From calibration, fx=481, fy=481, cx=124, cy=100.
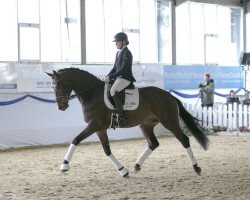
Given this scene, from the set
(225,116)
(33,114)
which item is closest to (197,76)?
(225,116)

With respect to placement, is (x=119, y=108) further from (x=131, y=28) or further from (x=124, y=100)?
(x=131, y=28)

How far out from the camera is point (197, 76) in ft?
56.0

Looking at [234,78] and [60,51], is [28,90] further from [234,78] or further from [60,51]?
[234,78]

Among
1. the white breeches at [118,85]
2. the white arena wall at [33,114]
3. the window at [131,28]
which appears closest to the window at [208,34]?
the window at [131,28]

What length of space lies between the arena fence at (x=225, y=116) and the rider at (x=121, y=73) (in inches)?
297

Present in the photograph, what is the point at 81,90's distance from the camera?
7.54m

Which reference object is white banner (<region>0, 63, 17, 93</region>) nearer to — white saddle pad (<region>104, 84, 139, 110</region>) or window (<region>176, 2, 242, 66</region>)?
white saddle pad (<region>104, 84, 139, 110</region>)

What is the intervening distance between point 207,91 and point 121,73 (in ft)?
27.2

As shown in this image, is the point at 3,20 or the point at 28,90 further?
the point at 3,20

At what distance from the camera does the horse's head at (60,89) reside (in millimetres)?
7457

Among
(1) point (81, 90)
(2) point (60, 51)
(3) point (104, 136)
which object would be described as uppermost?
(2) point (60, 51)

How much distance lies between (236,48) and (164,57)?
421 cm

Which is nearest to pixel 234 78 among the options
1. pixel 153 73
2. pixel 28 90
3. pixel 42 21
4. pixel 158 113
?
pixel 153 73

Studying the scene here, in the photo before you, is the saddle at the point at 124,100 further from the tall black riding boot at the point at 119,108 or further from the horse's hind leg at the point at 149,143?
the horse's hind leg at the point at 149,143
